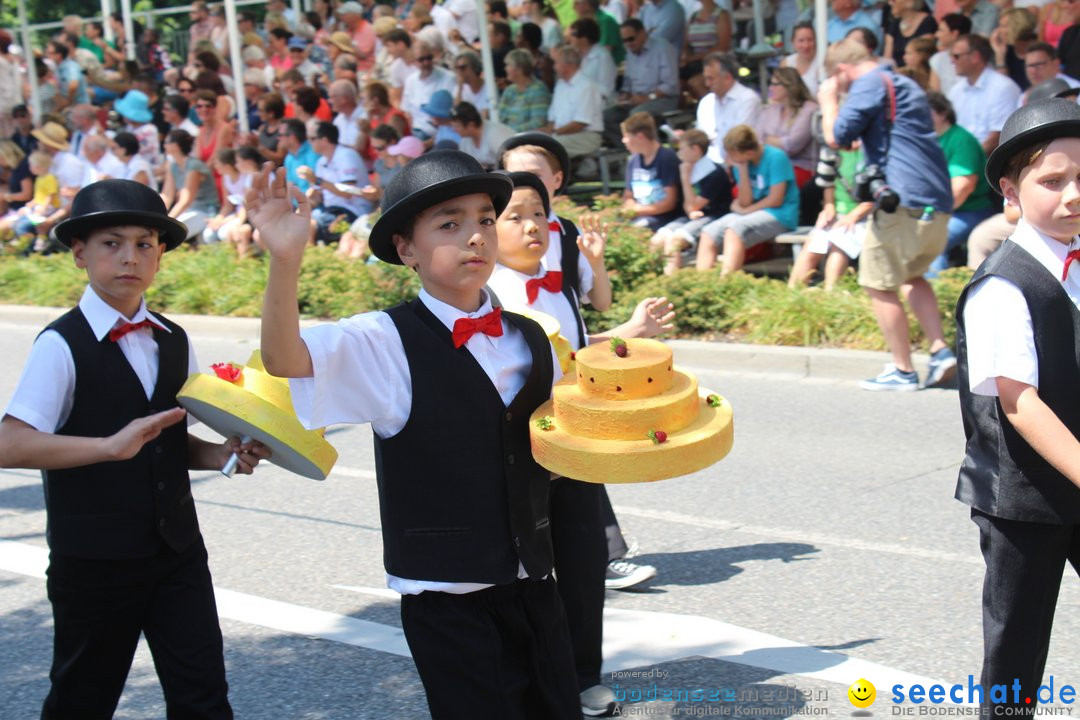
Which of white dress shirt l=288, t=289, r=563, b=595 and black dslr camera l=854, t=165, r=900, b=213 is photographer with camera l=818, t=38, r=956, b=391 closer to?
black dslr camera l=854, t=165, r=900, b=213

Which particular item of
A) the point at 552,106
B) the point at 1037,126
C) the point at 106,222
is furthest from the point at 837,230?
the point at 106,222

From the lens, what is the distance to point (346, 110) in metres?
15.3

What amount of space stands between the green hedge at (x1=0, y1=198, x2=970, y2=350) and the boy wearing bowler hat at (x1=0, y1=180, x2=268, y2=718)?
6.82 m

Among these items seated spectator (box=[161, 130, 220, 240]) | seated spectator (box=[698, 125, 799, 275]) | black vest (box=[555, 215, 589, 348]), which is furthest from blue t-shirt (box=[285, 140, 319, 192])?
black vest (box=[555, 215, 589, 348])

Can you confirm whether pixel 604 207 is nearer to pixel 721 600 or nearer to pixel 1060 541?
pixel 721 600

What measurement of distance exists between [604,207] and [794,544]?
254 inches

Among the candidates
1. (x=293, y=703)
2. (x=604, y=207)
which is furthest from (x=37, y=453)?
(x=604, y=207)

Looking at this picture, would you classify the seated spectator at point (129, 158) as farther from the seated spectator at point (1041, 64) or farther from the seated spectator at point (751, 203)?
the seated spectator at point (1041, 64)

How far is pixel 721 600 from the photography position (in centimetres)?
543

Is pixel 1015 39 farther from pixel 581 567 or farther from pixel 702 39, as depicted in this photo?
pixel 581 567

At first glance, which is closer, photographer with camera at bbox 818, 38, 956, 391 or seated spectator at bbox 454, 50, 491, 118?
photographer with camera at bbox 818, 38, 956, 391

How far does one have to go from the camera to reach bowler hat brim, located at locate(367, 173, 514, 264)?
3174 millimetres

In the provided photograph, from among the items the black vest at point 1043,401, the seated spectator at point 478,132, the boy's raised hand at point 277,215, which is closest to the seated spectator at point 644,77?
the seated spectator at point 478,132

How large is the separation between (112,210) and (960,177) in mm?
8073
